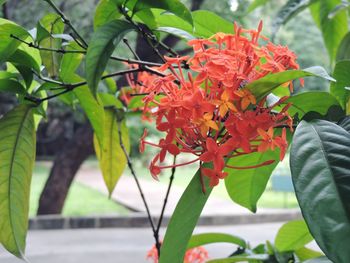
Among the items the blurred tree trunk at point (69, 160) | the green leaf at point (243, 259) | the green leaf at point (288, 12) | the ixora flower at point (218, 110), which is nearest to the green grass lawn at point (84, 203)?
the blurred tree trunk at point (69, 160)

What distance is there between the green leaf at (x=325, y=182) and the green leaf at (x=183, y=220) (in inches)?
4.2

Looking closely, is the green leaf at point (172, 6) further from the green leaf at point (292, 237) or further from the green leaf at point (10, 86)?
the green leaf at point (292, 237)

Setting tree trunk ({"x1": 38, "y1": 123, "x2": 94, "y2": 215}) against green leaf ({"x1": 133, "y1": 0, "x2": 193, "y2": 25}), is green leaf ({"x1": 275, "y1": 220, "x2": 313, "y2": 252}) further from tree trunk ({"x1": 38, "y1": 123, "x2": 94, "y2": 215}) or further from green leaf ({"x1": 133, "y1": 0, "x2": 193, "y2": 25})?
tree trunk ({"x1": 38, "y1": 123, "x2": 94, "y2": 215})

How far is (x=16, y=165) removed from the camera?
571 mm

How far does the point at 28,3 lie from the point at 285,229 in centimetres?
424

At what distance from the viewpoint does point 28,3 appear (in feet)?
14.7

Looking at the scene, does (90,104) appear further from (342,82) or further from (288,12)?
(288,12)

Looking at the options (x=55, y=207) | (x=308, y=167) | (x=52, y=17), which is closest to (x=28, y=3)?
(x=55, y=207)

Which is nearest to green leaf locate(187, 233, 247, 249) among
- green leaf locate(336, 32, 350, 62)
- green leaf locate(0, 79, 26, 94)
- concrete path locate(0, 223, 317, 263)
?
green leaf locate(0, 79, 26, 94)

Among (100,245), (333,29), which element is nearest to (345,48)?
(333,29)

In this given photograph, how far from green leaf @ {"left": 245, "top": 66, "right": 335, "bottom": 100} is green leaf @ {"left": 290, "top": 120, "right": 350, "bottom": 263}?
1.5 inches

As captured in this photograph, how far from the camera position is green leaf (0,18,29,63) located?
0.51 meters

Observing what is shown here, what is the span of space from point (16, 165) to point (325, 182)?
37 centimetres

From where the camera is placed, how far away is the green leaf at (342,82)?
0.48 m
